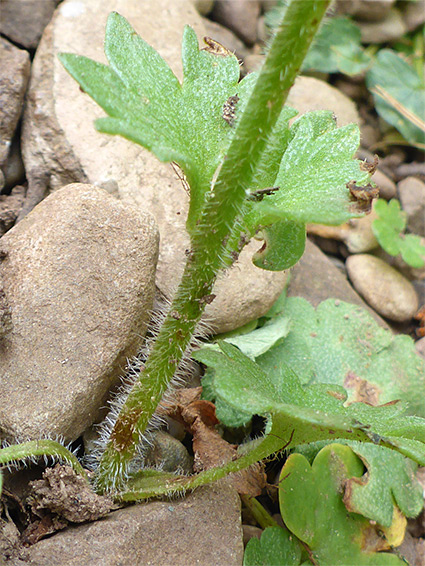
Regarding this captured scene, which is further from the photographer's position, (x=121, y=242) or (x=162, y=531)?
(x=121, y=242)

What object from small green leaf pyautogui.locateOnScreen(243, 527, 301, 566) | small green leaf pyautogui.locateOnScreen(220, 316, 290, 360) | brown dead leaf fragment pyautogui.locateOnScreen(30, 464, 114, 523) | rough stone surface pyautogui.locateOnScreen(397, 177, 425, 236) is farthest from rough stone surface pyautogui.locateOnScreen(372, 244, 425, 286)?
brown dead leaf fragment pyautogui.locateOnScreen(30, 464, 114, 523)

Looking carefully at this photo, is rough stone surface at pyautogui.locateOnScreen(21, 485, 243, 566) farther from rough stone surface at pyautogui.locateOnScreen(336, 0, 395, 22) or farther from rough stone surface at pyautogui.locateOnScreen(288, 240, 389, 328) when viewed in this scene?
rough stone surface at pyautogui.locateOnScreen(336, 0, 395, 22)

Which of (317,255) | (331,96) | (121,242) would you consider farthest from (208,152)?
(331,96)

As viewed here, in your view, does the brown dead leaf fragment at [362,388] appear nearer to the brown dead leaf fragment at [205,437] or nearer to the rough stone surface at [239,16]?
the brown dead leaf fragment at [205,437]

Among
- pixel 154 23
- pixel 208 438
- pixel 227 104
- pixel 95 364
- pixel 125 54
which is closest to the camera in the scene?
pixel 125 54

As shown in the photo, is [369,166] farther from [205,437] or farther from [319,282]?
[319,282]

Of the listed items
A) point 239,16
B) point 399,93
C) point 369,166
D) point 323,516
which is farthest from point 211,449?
point 399,93

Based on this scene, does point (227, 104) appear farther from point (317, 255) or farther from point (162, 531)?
point (317, 255)
